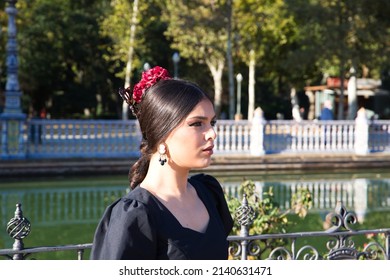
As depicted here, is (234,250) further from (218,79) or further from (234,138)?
(218,79)

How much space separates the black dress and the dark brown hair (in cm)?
22

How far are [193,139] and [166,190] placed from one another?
0.74 feet

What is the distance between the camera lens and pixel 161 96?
2.31 meters

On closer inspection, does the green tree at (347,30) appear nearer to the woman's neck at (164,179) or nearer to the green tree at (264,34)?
the green tree at (264,34)

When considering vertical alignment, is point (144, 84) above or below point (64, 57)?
below

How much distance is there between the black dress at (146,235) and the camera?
2131 millimetres

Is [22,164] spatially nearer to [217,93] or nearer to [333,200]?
[333,200]

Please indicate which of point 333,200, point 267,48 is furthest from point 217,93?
point 333,200

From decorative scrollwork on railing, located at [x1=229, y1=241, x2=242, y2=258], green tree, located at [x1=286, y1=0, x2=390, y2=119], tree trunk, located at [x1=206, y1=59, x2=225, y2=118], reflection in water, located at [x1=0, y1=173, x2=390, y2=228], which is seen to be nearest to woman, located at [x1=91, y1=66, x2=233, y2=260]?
decorative scrollwork on railing, located at [x1=229, y1=241, x2=242, y2=258]

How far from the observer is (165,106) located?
2297 mm

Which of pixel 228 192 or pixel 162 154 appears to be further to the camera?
pixel 228 192

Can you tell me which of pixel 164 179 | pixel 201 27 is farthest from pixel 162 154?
pixel 201 27

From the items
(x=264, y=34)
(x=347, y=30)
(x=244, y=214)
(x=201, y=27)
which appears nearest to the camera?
(x=244, y=214)

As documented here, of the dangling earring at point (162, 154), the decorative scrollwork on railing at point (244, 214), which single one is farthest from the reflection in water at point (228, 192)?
the dangling earring at point (162, 154)
